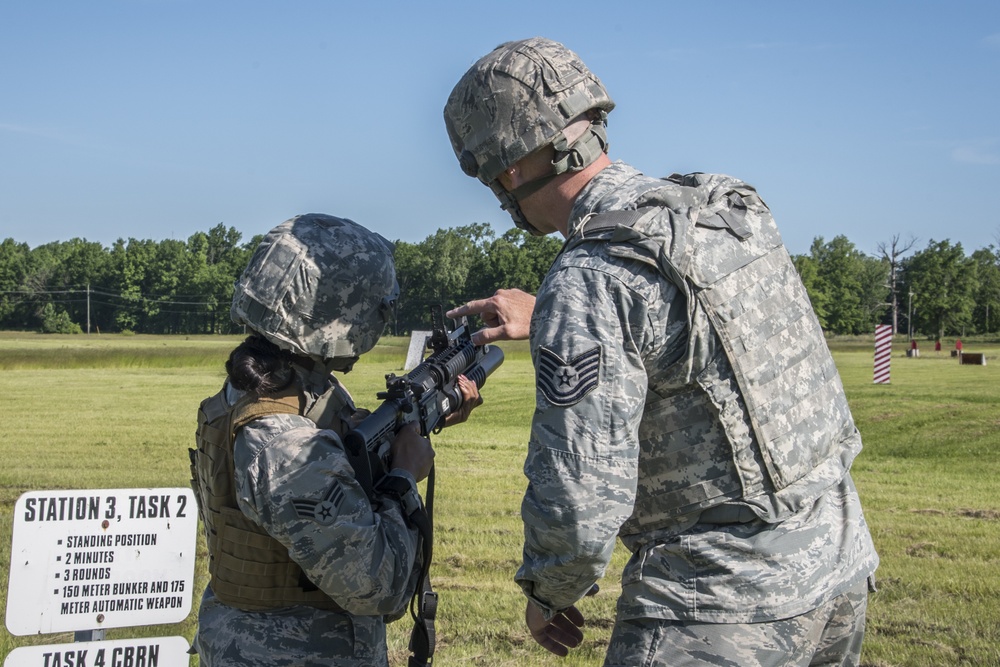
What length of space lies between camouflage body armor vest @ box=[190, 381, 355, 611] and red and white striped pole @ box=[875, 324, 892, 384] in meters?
26.2

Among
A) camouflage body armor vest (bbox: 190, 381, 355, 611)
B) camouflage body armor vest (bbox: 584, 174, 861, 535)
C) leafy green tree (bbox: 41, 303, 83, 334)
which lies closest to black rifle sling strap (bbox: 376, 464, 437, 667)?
camouflage body armor vest (bbox: 190, 381, 355, 611)

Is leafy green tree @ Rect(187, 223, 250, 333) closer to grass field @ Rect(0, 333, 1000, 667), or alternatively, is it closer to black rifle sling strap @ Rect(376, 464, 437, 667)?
grass field @ Rect(0, 333, 1000, 667)

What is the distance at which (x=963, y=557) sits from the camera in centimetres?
791

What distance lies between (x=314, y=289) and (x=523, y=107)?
2.80 ft

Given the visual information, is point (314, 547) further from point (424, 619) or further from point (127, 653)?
point (127, 653)

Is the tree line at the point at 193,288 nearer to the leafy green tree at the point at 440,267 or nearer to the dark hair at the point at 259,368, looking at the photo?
the leafy green tree at the point at 440,267

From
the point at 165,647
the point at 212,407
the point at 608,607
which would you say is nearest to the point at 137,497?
the point at 165,647

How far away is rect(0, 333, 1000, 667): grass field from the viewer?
604cm

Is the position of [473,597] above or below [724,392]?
below

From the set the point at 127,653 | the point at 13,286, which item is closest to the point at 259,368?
the point at 127,653

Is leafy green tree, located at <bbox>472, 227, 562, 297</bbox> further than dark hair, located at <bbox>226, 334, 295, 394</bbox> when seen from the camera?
Yes

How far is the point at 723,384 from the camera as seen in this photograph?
7.71ft

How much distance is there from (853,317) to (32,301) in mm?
69194

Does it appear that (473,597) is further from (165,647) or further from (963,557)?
(963,557)
